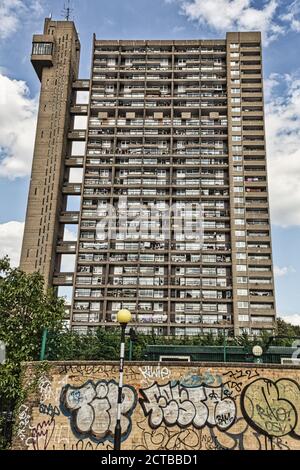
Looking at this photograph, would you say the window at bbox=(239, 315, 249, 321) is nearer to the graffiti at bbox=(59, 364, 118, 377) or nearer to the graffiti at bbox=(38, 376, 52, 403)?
the graffiti at bbox=(59, 364, 118, 377)

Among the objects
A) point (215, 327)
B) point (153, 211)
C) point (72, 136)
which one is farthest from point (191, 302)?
point (72, 136)

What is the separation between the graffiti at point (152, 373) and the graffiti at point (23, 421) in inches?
176

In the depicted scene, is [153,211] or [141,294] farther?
[153,211]

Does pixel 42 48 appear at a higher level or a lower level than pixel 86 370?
higher

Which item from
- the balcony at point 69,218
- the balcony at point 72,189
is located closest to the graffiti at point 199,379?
the balcony at point 69,218

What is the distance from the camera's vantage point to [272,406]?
50.4 ft

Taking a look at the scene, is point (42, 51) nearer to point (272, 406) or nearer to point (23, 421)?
point (23, 421)

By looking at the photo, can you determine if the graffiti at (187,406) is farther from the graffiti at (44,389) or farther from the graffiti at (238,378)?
the graffiti at (44,389)

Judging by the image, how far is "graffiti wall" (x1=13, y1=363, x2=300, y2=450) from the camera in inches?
594

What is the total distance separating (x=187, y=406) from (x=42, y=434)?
529cm

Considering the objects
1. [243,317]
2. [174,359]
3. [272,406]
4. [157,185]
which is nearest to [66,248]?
[157,185]

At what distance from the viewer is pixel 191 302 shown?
69.4m
